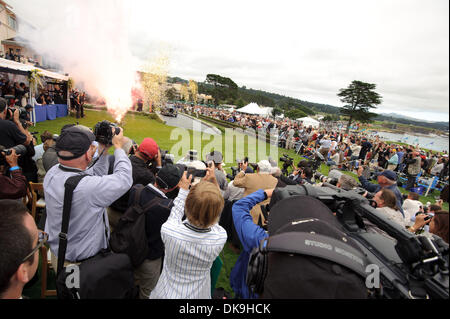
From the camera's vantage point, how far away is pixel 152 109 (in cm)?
3172

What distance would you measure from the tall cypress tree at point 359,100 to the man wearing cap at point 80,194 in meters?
55.8

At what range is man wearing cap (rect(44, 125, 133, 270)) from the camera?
2.02m

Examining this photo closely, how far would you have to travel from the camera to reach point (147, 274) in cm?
254

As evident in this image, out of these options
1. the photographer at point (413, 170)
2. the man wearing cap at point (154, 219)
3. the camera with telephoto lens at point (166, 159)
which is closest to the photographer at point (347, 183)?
the man wearing cap at point (154, 219)

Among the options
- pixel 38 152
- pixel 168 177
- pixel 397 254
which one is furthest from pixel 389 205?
pixel 38 152

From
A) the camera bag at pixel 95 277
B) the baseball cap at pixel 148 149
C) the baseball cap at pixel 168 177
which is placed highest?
the baseball cap at pixel 148 149

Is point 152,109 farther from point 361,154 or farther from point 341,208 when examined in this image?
point 341,208

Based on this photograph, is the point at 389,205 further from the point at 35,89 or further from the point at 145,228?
the point at 35,89

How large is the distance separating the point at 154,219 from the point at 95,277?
29.7 inches

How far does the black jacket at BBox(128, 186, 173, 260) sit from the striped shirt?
256 mm

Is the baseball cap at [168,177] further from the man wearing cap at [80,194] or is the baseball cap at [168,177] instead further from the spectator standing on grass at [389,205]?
the spectator standing on grass at [389,205]

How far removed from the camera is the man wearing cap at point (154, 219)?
231cm

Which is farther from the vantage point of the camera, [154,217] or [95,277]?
[154,217]
